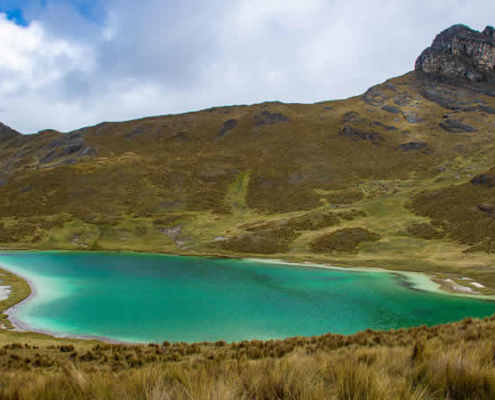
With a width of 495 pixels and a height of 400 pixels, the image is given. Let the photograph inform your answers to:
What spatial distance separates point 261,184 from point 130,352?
122509mm

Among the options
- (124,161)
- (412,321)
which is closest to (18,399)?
(412,321)

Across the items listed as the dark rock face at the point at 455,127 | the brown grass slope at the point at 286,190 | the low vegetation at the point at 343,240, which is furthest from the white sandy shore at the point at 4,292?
the dark rock face at the point at 455,127

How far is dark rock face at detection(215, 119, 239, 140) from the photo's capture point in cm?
19010

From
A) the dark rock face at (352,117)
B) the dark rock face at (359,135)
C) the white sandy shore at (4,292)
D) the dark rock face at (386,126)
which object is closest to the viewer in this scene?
the white sandy shore at (4,292)

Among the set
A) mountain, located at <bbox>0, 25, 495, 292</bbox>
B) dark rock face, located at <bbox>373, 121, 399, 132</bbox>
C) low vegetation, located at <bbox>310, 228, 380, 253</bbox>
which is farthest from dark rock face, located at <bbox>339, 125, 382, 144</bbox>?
low vegetation, located at <bbox>310, 228, 380, 253</bbox>

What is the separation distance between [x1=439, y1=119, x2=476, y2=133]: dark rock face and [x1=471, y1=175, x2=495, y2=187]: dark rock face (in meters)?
87.1

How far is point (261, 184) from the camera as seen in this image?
451ft

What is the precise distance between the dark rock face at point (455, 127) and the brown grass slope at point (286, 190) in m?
0.48

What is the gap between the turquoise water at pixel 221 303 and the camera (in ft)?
92.2

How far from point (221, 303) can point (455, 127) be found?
574 ft

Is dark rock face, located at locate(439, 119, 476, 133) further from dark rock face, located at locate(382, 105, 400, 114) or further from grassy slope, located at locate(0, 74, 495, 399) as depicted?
dark rock face, located at locate(382, 105, 400, 114)

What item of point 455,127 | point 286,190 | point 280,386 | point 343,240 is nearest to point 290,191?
point 286,190

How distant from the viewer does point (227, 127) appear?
194 m

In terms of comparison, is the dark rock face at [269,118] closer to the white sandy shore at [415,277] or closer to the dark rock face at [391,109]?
the dark rock face at [391,109]
